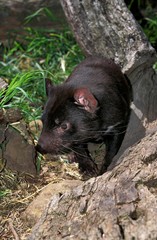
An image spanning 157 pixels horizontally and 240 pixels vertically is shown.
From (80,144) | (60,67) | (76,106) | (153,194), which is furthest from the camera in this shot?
(60,67)

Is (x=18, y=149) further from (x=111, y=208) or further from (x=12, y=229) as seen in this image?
(x=111, y=208)

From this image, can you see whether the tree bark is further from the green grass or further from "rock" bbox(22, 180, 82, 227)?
the green grass

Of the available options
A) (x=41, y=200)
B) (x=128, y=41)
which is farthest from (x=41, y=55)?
(x=41, y=200)

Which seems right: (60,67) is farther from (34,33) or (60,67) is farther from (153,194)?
(153,194)

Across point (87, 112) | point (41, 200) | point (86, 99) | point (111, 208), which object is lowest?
point (41, 200)

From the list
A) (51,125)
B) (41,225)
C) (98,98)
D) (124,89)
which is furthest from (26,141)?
(41,225)

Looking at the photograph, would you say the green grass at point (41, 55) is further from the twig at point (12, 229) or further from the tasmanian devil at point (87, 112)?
the twig at point (12, 229)

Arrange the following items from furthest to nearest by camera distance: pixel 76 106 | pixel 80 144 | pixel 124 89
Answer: pixel 124 89
pixel 80 144
pixel 76 106
